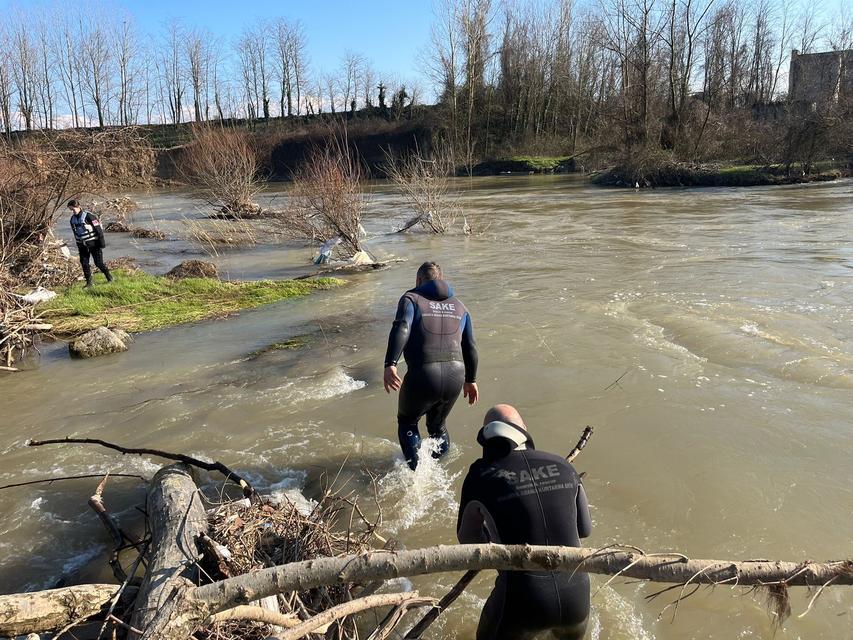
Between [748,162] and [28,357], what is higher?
[748,162]

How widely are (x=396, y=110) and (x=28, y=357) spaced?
6704cm

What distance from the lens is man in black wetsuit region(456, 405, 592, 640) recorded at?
2908mm

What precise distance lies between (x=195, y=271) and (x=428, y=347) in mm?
10865

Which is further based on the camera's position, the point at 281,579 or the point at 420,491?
the point at 420,491

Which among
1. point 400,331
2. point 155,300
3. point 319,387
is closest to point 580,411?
point 400,331

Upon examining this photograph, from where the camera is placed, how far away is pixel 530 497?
2.91 metres

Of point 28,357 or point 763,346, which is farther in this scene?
point 28,357

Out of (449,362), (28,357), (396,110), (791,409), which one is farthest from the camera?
(396,110)

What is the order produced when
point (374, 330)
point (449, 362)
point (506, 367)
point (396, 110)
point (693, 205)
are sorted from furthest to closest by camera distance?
point (396, 110)
point (693, 205)
point (374, 330)
point (506, 367)
point (449, 362)

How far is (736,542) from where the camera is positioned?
428 cm

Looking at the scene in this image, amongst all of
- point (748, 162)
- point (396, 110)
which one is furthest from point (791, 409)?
point (396, 110)

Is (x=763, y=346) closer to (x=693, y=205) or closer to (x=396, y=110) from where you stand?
(x=693, y=205)

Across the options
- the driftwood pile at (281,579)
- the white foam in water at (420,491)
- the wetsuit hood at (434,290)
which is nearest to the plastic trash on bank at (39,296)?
the white foam in water at (420,491)

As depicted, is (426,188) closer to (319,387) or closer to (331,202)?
(331,202)
